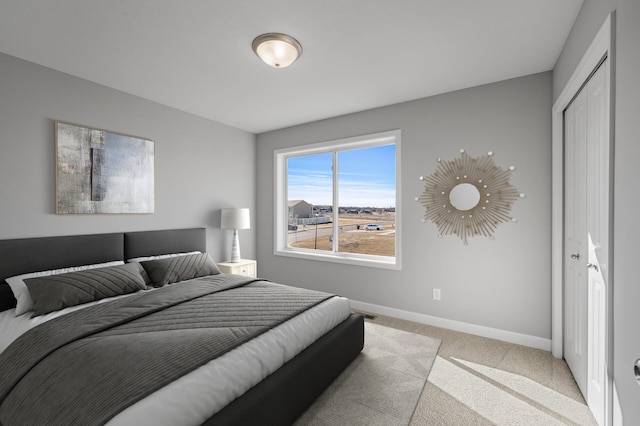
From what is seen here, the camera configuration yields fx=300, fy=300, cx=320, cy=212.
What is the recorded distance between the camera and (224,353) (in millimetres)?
1549

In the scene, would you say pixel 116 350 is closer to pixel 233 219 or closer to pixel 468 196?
pixel 233 219

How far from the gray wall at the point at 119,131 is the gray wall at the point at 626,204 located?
3.79 metres

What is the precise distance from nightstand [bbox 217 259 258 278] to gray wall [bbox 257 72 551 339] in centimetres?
120

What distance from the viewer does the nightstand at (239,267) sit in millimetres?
3768

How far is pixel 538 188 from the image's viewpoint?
2684 millimetres

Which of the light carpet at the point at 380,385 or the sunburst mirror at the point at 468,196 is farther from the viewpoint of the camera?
the sunburst mirror at the point at 468,196

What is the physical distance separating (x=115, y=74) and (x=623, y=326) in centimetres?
382

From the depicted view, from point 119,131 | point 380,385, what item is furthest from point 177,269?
point 380,385

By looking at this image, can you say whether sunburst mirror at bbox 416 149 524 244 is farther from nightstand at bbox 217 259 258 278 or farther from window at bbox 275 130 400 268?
nightstand at bbox 217 259 258 278

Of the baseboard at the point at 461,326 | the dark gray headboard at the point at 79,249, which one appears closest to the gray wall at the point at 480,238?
the baseboard at the point at 461,326

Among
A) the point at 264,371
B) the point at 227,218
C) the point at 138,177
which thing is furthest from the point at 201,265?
the point at 264,371

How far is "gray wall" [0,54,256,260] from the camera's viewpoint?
2424mm

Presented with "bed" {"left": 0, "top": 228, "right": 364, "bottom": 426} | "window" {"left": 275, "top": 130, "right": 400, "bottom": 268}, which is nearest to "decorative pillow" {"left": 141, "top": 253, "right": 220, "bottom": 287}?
"bed" {"left": 0, "top": 228, "right": 364, "bottom": 426}

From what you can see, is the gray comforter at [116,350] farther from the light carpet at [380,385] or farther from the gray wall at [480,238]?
the gray wall at [480,238]
